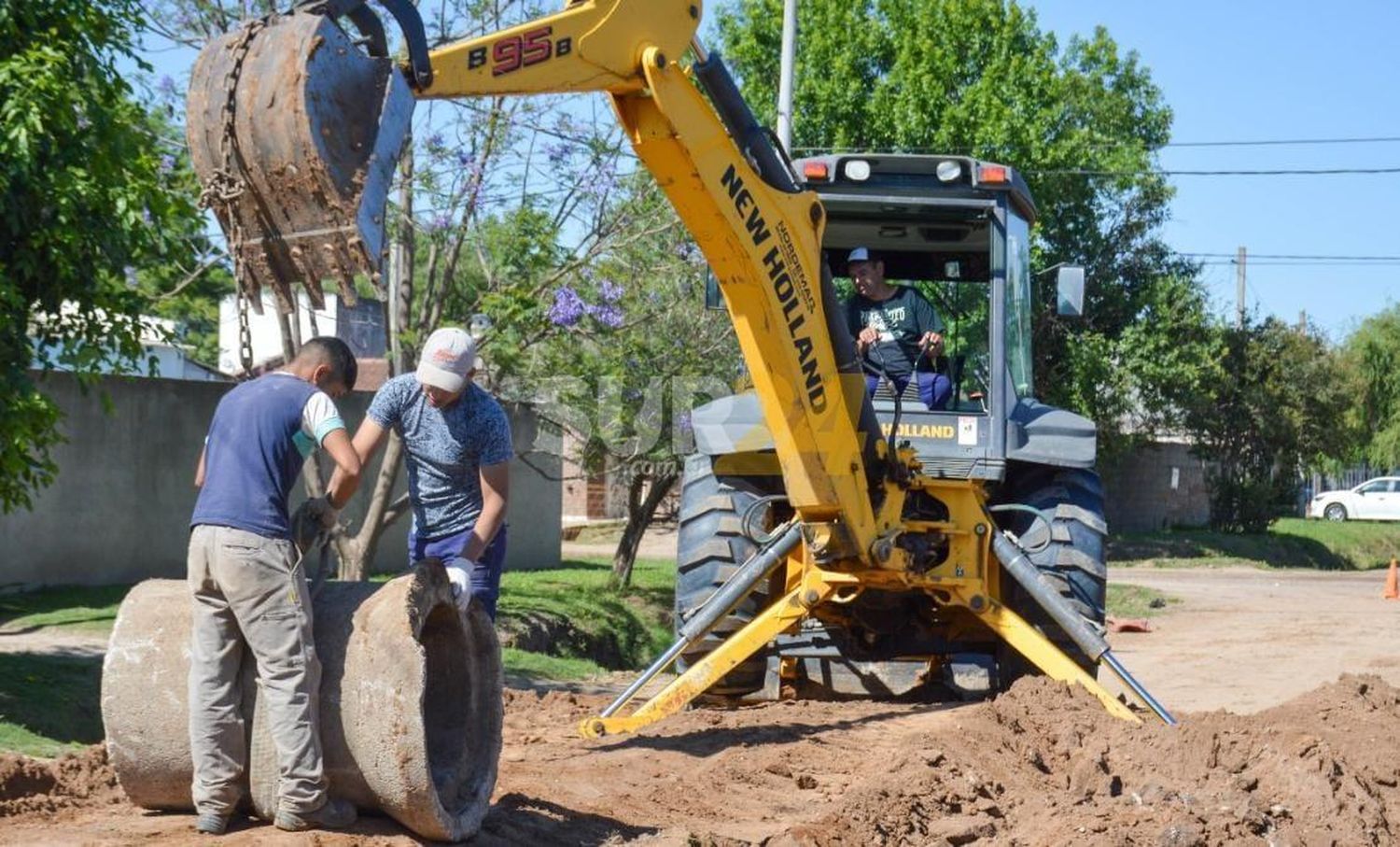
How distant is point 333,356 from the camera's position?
632 cm

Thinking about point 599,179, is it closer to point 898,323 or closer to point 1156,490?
point 898,323

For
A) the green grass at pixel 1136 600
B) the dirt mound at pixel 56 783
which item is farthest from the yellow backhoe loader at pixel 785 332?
the green grass at pixel 1136 600

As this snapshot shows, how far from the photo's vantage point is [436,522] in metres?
7.34

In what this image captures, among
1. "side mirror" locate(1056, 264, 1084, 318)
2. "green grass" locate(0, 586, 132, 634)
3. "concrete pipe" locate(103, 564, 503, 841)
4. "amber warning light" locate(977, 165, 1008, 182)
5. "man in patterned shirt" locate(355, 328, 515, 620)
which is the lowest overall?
"green grass" locate(0, 586, 132, 634)

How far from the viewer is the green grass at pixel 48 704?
909 cm

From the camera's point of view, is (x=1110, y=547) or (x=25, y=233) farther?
(x=1110, y=547)

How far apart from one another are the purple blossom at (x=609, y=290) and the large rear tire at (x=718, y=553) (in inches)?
186

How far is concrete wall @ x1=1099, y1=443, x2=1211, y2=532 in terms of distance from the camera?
37500mm

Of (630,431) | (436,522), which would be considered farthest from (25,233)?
(630,431)

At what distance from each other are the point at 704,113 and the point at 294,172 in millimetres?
2416

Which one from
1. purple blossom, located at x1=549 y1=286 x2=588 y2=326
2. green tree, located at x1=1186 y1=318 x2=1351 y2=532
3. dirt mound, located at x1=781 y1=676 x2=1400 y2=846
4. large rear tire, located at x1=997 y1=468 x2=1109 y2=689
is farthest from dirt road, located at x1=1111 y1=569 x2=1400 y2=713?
green tree, located at x1=1186 y1=318 x2=1351 y2=532

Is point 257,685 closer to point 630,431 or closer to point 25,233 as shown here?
point 25,233

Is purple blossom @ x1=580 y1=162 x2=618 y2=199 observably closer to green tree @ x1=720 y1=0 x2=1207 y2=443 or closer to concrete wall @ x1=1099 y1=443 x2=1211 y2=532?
green tree @ x1=720 y1=0 x2=1207 y2=443

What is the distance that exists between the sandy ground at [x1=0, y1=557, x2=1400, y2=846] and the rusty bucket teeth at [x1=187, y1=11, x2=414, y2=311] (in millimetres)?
1999
